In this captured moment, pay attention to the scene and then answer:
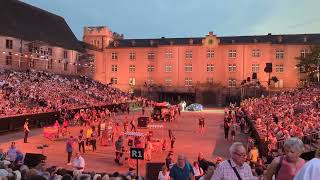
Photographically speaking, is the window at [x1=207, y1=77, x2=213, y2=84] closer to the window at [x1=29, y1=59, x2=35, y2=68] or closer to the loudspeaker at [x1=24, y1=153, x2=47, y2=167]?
the window at [x1=29, y1=59, x2=35, y2=68]

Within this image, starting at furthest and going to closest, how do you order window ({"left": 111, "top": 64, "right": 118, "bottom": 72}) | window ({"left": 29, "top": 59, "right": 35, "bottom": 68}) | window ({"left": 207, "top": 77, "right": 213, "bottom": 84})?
window ({"left": 111, "top": 64, "right": 118, "bottom": 72}), window ({"left": 207, "top": 77, "right": 213, "bottom": 84}), window ({"left": 29, "top": 59, "right": 35, "bottom": 68})

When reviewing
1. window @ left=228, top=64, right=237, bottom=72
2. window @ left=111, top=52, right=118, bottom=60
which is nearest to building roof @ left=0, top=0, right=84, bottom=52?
window @ left=111, top=52, right=118, bottom=60

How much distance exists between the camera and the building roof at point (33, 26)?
196 ft

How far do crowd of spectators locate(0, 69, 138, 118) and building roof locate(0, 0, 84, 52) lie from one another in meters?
6.75

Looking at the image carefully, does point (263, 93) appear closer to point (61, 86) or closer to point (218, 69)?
point (218, 69)

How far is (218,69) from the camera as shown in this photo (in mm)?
84125

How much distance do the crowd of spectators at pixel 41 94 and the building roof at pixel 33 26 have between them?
675 centimetres

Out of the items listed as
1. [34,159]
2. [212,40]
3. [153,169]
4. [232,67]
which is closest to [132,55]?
[212,40]

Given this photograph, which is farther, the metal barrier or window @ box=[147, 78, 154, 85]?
window @ box=[147, 78, 154, 85]

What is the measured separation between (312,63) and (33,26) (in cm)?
4370

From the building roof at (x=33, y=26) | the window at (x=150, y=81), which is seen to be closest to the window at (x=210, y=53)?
the window at (x=150, y=81)

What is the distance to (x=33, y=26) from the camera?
6706 cm

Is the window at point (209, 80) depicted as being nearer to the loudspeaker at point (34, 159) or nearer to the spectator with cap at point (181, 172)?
the loudspeaker at point (34, 159)

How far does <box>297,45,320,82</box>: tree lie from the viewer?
7106 cm
